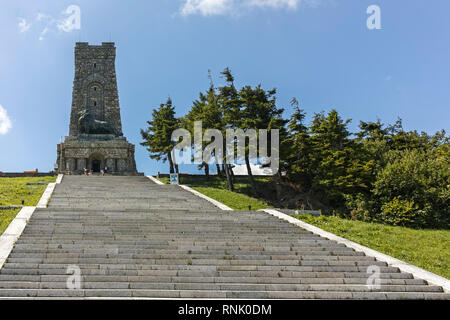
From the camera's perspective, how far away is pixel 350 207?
22.5 metres

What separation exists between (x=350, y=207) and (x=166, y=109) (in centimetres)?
1707

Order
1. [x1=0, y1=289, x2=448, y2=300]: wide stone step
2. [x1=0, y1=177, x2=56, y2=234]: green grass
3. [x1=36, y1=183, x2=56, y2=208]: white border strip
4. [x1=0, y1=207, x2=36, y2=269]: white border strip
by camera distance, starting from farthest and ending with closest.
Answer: [x1=36, y1=183, x2=56, y2=208]: white border strip, [x1=0, y1=177, x2=56, y2=234]: green grass, [x1=0, y1=207, x2=36, y2=269]: white border strip, [x1=0, y1=289, x2=448, y2=300]: wide stone step

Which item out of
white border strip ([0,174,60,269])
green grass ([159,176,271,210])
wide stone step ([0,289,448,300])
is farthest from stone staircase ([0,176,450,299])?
green grass ([159,176,271,210])

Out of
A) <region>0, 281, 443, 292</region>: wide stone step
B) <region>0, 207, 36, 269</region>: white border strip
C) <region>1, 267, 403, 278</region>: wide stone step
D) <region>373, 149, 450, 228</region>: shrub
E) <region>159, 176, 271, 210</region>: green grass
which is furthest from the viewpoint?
<region>159, 176, 271, 210</region>: green grass

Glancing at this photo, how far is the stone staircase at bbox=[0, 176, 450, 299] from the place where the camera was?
7039 mm

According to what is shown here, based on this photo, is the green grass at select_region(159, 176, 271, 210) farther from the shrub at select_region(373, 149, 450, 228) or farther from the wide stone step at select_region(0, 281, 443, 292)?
the wide stone step at select_region(0, 281, 443, 292)

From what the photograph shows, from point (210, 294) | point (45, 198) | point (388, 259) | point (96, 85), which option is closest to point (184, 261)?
point (210, 294)

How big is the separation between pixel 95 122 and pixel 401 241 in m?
29.6

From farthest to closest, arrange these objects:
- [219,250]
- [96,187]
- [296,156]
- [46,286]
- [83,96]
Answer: [83,96] → [296,156] → [96,187] → [219,250] → [46,286]

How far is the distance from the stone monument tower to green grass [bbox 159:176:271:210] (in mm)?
6342

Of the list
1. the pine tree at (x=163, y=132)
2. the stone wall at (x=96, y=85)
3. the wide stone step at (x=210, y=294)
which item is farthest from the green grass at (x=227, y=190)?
the wide stone step at (x=210, y=294)

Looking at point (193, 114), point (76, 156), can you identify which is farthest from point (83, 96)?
point (193, 114)
